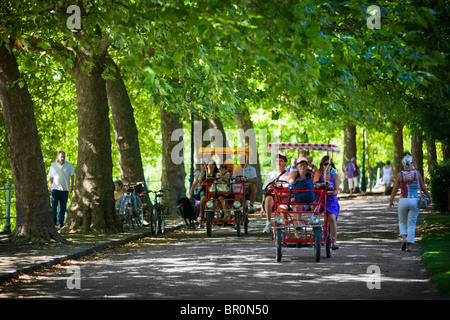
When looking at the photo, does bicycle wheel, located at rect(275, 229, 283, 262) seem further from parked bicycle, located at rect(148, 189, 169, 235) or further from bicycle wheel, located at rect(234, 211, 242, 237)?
parked bicycle, located at rect(148, 189, 169, 235)

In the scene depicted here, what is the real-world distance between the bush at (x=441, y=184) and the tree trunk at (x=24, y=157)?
41.9 ft

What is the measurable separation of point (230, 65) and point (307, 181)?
14.9 feet

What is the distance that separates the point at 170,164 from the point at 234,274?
17564 millimetres

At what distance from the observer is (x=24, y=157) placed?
16.6 meters

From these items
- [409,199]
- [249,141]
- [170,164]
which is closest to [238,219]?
[409,199]

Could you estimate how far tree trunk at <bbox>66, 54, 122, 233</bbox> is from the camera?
20516 millimetres

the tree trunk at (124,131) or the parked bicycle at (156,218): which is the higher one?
the tree trunk at (124,131)

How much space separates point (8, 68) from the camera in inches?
642

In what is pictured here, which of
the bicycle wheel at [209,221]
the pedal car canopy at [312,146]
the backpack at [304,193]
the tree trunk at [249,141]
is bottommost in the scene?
the bicycle wheel at [209,221]

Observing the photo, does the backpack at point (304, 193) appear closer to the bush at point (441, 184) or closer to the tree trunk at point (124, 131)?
the bush at point (441, 184)

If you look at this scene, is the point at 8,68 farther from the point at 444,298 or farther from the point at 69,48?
the point at 444,298

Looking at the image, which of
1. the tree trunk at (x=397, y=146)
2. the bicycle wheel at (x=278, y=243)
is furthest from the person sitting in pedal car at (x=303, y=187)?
the tree trunk at (x=397, y=146)

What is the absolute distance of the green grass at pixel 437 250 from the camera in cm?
1073

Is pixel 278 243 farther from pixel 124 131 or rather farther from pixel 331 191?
pixel 124 131
